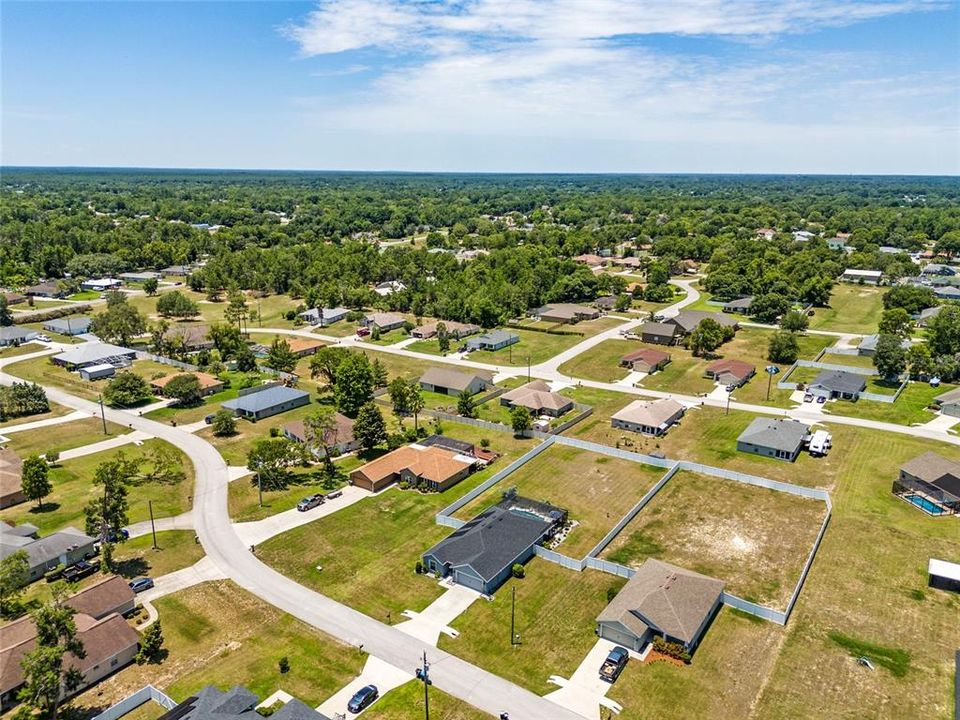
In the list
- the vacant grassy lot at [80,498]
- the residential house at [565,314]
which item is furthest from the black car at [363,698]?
the residential house at [565,314]

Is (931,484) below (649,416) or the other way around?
the other way around

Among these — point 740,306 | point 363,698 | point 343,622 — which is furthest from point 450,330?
point 363,698

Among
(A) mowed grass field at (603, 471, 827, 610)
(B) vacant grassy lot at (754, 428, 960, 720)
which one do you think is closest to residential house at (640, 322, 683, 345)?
(B) vacant grassy lot at (754, 428, 960, 720)

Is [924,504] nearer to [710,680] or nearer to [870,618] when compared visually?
[870,618]

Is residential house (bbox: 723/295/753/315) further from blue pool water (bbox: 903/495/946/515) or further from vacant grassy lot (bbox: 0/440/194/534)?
vacant grassy lot (bbox: 0/440/194/534)

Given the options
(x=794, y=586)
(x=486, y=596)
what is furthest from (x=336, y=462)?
(x=794, y=586)

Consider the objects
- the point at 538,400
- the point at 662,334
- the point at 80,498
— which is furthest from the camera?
the point at 662,334

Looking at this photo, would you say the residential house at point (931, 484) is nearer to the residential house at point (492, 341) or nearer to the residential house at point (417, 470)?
the residential house at point (417, 470)
